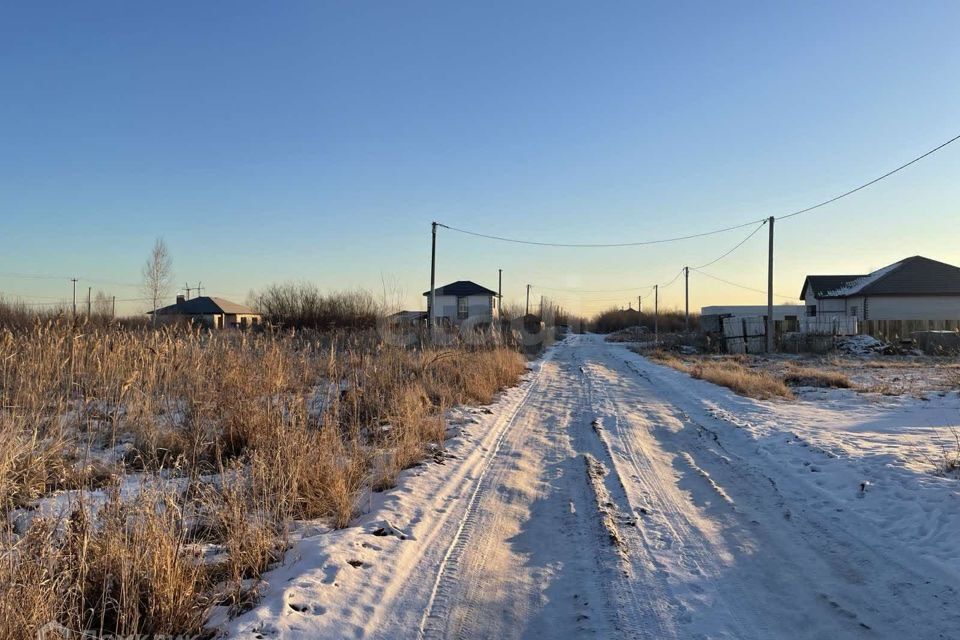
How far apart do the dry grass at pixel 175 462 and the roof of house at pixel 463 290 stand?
208 ft

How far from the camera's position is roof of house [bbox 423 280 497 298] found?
243 ft

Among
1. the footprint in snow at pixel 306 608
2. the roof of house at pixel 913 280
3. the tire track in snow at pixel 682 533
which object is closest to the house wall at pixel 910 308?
the roof of house at pixel 913 280

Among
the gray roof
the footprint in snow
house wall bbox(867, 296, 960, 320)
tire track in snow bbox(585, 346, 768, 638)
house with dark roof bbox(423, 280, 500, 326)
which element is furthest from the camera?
house with dark roof bbox(423, 280, 500, 326)

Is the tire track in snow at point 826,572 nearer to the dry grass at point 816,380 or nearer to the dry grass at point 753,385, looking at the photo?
the dry grass at point 753,385

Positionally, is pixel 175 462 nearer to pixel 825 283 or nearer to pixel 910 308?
pixel 910 308

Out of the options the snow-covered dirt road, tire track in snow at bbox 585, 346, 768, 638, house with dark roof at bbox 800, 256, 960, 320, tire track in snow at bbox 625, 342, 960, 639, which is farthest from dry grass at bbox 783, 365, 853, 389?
house with dark roof at bbox 800, 256, 960, 320

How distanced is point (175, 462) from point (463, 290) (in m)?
70.2

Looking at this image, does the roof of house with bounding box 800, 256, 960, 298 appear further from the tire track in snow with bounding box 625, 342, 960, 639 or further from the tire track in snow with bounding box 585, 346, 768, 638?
the tire track in snow with bounding box 625, 342, 960, 639

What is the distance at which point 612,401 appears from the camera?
1323 cm

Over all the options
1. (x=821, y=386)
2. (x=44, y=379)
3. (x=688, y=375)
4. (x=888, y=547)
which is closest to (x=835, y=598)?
(x=888, y=547)

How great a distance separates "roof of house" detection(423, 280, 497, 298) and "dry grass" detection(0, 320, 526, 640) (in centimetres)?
6327

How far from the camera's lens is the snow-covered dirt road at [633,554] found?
10.8 ft

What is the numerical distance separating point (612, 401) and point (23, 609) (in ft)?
39.2

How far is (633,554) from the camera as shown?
14.0 ft
